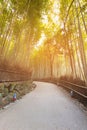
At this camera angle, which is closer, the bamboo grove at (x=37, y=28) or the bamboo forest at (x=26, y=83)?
the bamboo forest at (x=26, y=83)

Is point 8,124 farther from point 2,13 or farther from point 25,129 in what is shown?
point 2,13

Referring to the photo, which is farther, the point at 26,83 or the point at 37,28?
the point at 37,28

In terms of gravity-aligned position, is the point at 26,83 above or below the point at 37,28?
below

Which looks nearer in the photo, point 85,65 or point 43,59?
point 85,65

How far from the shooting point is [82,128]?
9.96 feet

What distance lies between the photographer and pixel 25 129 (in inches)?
110

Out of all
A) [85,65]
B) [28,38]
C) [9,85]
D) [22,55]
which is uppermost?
[28,38]

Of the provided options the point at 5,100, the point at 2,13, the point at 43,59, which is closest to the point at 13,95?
the point at 5,100

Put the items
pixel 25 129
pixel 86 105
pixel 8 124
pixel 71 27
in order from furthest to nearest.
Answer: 1. pixel 71 27
2. pixel 86 105
3. pixel 8 124
4. pixel 25 129

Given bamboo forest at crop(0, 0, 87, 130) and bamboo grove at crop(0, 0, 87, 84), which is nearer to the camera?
bamboo forest at crop(0, 0, 87, 130)

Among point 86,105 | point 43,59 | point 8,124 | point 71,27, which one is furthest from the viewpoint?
point 43,59

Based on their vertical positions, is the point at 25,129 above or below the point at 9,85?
below

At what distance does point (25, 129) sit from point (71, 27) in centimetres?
688

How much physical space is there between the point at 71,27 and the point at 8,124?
6783mm
